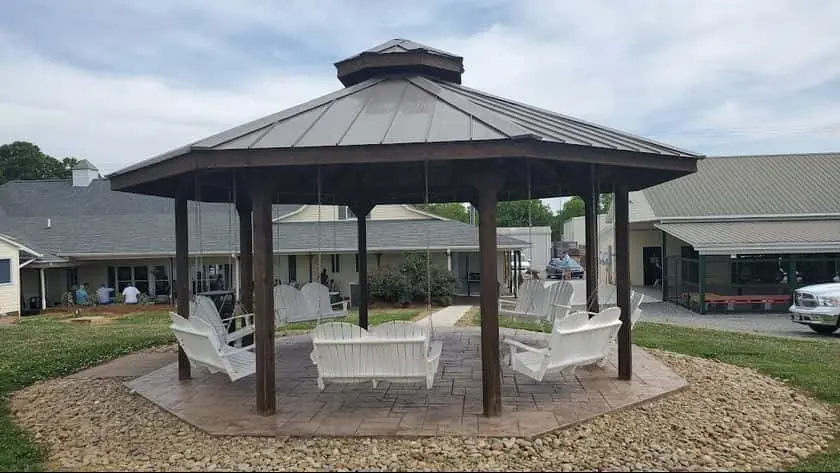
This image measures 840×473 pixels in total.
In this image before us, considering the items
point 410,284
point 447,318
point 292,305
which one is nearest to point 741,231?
point 410,284

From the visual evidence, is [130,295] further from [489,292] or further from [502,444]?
[502,444]

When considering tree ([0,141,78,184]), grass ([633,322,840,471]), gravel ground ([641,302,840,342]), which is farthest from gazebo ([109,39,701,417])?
tree ([0,141,78,184])

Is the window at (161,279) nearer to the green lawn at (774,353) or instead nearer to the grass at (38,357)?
the grass at (38,357)

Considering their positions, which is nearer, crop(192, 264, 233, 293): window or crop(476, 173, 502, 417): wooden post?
crop(476, 173, 502, 417): wooden post

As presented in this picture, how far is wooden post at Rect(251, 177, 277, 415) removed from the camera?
600 centimetres

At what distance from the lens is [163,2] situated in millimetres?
11539

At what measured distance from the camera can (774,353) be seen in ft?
33.6

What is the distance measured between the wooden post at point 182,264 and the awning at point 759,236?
1758cm

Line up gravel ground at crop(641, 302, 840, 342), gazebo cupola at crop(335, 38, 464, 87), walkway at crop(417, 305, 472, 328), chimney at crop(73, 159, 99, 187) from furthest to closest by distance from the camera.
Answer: chimney at crop(73, 159, 99, 187), gravel ground at crop(641, 302, 840, 342), walkway at crop(417, 305, 472, 328), gazebo cupola at crop(335, 38, 464, 87)

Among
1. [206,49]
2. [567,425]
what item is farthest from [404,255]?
[567,425]

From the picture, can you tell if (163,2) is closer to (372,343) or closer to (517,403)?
(372,343)

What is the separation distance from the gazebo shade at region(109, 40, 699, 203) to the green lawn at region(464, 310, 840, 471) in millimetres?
3099

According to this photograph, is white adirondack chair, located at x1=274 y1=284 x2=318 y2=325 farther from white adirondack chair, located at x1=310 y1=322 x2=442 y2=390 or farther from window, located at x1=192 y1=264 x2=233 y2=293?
window, located at x1=192 y1=264 x2=233 y2=293

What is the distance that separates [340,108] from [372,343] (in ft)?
9.17
